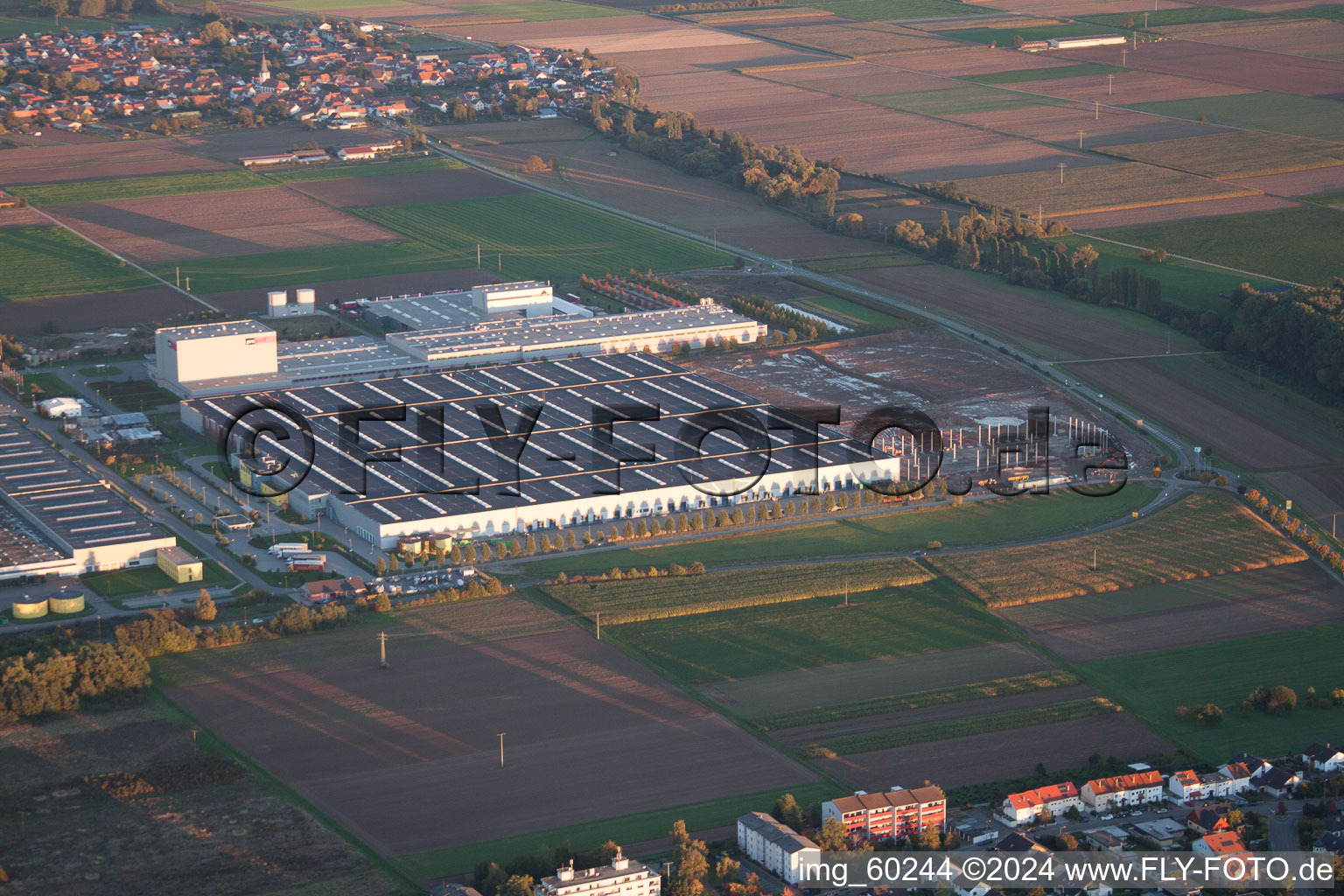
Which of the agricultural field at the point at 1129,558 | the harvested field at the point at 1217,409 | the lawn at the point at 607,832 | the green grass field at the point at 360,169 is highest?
the green grass field at the point at 360,169

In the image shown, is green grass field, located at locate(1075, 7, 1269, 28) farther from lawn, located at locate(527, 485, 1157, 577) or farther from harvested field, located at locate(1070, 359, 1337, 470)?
lawn, located at locate(527, 485, 1157, 577)

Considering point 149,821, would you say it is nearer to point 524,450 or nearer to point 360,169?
point 524,450

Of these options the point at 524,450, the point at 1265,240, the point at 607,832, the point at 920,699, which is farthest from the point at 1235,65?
the point at 607,832

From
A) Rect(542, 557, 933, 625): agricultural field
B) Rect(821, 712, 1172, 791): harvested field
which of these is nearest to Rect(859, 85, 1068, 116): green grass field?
Rect(542, 557, 933, 625): agricultural field

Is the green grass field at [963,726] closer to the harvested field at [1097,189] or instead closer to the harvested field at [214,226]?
the harvested field at [1097,189]

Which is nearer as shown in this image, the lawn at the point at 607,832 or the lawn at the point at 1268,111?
the lawn at the point at 607,832

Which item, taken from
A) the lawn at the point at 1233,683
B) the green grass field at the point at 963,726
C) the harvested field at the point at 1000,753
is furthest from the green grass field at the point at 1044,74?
the harvested field at the point at 1000,753

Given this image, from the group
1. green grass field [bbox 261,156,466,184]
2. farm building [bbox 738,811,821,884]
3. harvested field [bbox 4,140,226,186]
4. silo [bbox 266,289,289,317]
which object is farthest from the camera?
green grass field [bbox 261,156,466,184]
